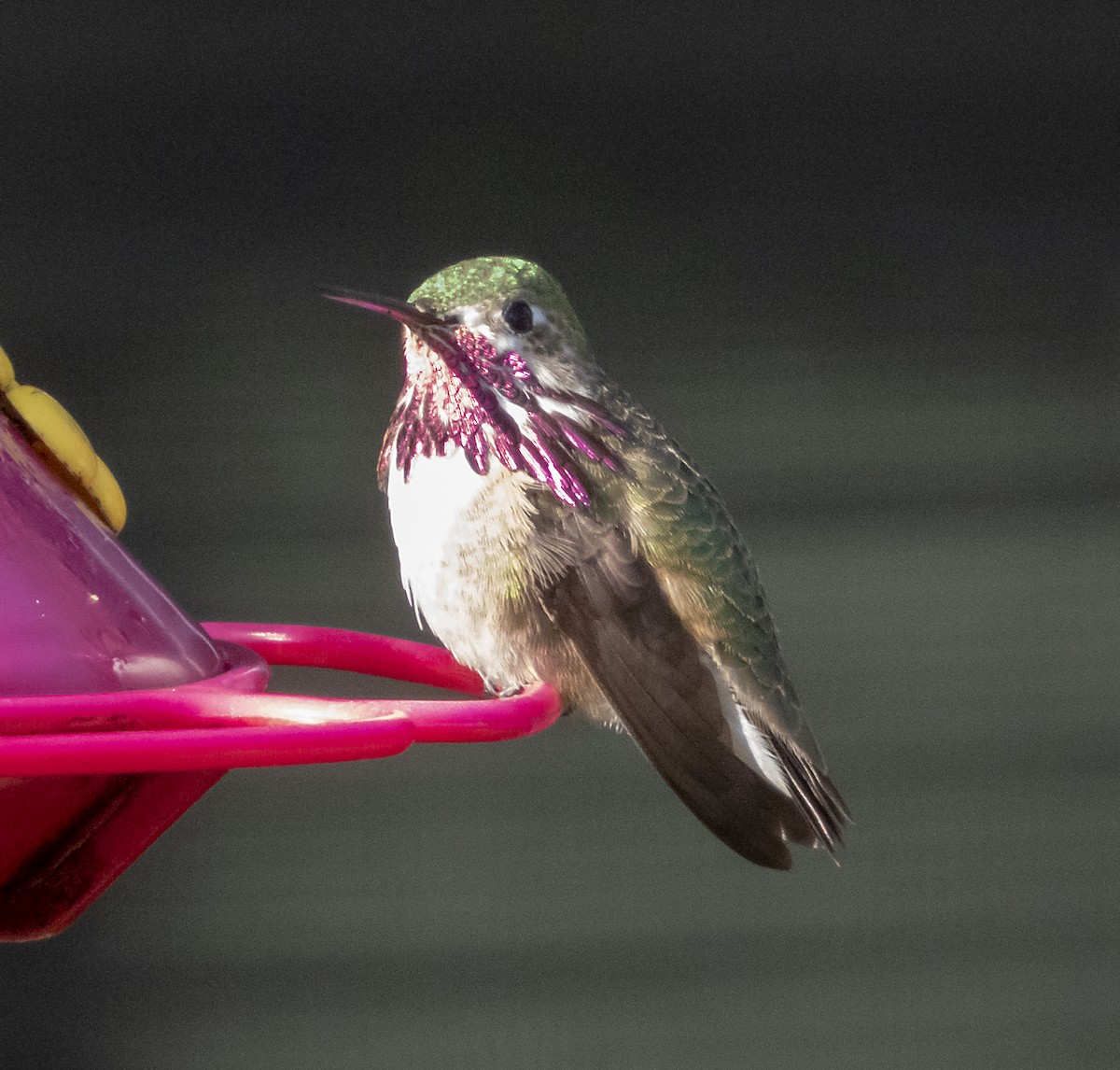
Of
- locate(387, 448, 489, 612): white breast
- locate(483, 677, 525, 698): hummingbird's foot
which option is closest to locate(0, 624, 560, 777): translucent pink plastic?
locate(483, 677, 525, 698): hummingbird's foot

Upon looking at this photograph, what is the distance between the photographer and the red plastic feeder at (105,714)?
1069mm

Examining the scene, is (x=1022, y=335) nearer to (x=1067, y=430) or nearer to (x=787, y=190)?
(x=1067, y=430)

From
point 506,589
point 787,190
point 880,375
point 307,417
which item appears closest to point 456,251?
point 307,417

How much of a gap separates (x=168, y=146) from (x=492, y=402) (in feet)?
5.74

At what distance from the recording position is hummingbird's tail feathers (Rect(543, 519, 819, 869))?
1.80 meters

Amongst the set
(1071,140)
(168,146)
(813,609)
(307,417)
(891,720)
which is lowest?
(891,720)

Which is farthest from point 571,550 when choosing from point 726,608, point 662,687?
point 726,608

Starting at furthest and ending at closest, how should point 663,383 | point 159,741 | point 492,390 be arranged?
point 663,383 < point 492,390 < point 159,741

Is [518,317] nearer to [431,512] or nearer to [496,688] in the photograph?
[431,512]

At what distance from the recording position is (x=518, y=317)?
Result: 224 centimetres

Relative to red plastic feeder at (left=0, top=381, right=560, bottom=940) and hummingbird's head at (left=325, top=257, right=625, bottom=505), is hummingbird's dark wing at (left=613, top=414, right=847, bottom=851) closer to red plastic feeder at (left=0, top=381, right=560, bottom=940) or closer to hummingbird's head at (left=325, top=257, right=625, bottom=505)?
hummingbird's head at (left=325, top=257, right=625, bottom=505)

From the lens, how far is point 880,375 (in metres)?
3.60

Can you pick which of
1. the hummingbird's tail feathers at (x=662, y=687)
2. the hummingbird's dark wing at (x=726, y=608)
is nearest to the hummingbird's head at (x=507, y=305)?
the hummingbird's dark wing at (x=726, y=608)

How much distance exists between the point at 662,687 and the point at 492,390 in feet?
1.81
